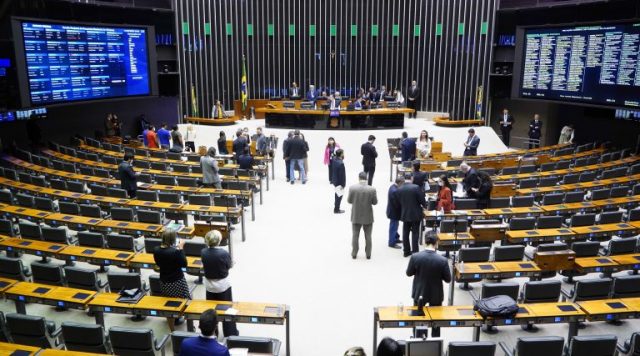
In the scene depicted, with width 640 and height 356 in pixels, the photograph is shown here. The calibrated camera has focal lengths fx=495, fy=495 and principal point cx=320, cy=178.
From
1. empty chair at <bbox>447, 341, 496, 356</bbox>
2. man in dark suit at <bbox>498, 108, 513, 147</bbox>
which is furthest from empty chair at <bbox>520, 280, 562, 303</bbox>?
man in dark suit at <bbox>498, 108, 513, 147</bbox>

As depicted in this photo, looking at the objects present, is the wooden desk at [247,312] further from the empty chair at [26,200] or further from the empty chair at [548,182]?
the empty chair at [548,182]

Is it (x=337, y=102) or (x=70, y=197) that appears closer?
(x=70, y=197)

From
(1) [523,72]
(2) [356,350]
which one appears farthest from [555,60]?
(2) [356,350]

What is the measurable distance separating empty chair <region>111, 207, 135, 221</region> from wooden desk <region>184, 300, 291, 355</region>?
3.92 metres

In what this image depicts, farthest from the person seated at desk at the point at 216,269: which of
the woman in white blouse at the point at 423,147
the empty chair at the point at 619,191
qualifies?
the woman in white blouse at the point at 423,147

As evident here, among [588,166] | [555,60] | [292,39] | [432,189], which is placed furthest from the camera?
[292,39]

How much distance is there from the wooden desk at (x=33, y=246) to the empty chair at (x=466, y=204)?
6767 mm

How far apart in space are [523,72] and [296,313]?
13453 millimetres

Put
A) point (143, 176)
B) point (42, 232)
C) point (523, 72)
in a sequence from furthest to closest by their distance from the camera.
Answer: point (523, 72) < point (143, 176) < point (42, 232)

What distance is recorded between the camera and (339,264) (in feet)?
27.7

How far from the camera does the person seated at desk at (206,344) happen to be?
3.99 meters

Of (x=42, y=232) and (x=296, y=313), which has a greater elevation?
(x=42, y=232)

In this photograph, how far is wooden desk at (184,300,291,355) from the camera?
5328 millimetres

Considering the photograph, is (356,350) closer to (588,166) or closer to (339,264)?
(339,264)
